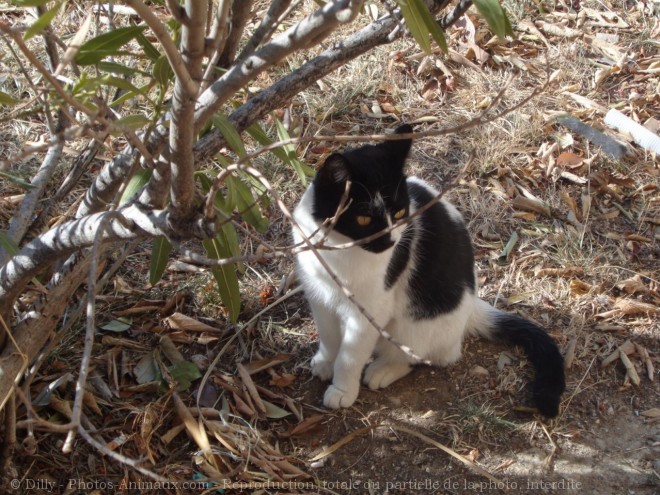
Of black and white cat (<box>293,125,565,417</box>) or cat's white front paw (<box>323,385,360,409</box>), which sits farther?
cat's white front paw (<box>323,385,360,409</box>)

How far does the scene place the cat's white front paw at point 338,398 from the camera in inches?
109

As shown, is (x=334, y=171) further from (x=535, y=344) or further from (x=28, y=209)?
(x=535, y=344)

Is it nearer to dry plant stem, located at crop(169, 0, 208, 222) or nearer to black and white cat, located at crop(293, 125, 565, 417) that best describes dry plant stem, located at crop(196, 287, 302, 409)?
black and white cat, located at crop(293, 125, 565, 417)

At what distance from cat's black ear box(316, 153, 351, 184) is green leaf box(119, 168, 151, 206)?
1.97ft

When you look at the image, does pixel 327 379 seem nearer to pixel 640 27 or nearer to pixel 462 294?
pixel 462 294

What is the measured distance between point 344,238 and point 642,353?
4.98 feet

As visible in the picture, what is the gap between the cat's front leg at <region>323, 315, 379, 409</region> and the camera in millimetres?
2631

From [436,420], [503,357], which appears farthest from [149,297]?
[503,357]

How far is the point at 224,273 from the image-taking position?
8.18 feet

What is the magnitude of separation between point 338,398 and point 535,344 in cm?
87

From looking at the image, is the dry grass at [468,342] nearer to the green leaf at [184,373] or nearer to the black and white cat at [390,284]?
the green leaf at [184,373]

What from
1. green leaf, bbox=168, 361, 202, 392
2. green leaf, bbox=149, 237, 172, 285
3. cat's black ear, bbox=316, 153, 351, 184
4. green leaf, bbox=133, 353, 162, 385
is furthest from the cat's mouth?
green leaf, bbox=133, 353, 162, 385

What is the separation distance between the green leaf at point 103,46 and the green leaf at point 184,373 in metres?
1.39

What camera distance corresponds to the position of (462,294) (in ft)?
9.26
